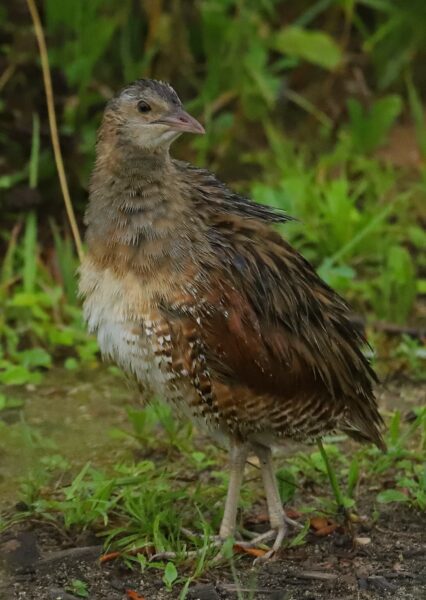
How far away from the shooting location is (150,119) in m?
3.97

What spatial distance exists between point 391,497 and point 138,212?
1.29 m

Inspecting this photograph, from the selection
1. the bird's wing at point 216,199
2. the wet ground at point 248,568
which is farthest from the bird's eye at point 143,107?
the wet ground at point 248,568

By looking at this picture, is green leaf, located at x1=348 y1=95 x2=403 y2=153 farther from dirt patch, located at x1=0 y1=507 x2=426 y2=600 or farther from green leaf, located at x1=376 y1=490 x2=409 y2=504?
dirt patch, located at x1=0 y1=507 x2=426 y2=600

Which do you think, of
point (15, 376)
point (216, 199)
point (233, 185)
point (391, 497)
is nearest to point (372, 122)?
point (233, 185)

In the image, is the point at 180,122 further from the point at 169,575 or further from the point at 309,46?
the point at 309,46

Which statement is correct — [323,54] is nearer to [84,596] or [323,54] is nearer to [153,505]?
[153,505]

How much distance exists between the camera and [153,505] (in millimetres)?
4164

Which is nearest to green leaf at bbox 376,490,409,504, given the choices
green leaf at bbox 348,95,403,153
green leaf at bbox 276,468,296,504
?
green leaf at bbox 276,468,296,504

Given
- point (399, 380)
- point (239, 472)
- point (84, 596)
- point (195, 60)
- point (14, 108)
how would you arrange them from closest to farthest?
point (84, 596)
point (239, 472)
point (399, 380)
point (14, 108)
point (195, 60)

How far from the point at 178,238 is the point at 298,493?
3.78 feet

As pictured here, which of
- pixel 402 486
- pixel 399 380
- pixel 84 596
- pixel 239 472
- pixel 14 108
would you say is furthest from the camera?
pixel 14 108

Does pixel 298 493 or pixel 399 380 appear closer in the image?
pixel 298 493

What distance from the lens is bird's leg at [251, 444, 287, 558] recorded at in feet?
13.7

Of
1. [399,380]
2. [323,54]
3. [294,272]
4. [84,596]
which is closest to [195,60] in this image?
[323,54]
